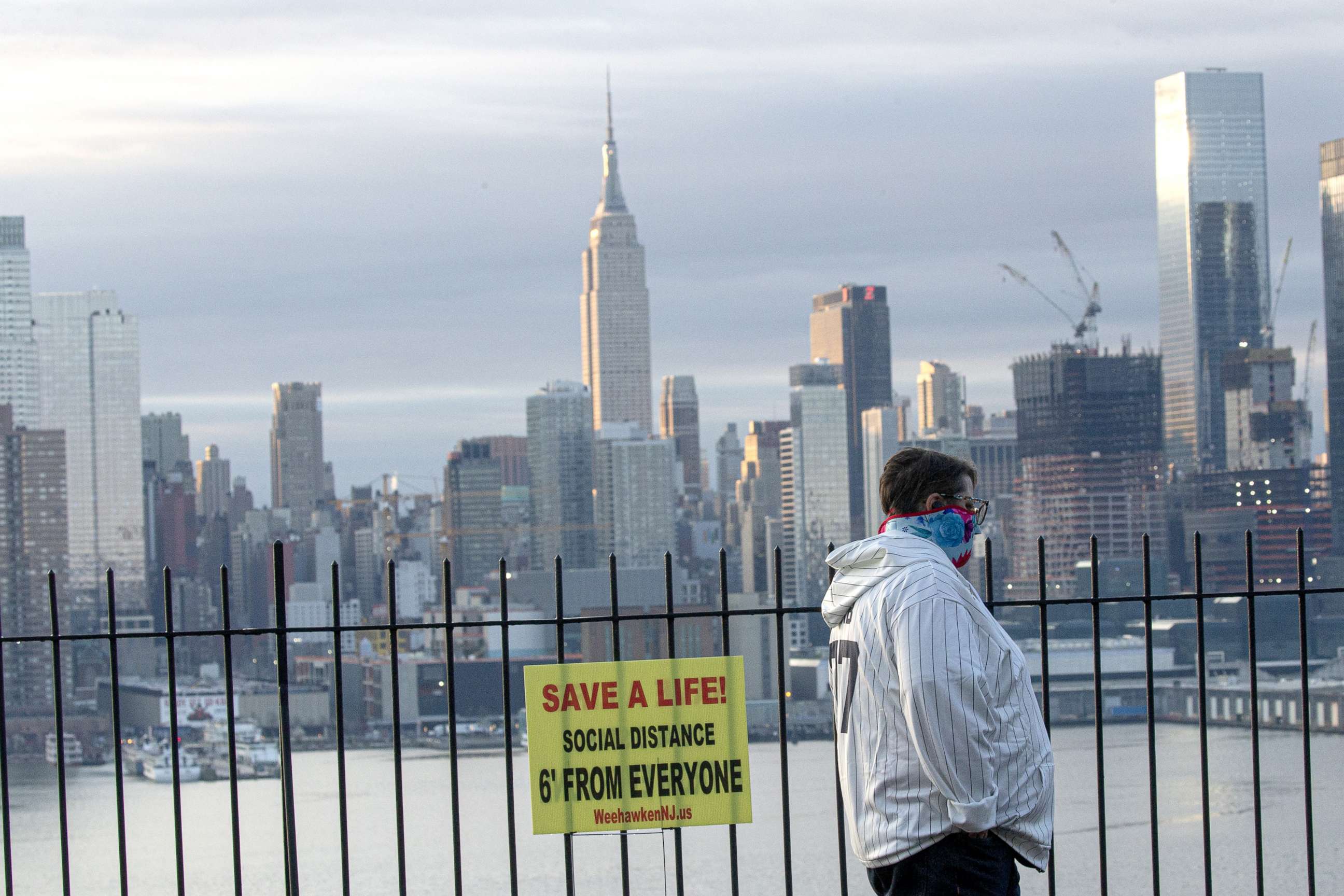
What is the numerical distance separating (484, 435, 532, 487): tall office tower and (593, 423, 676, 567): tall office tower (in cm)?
495

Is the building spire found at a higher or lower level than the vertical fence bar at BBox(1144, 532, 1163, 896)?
higher

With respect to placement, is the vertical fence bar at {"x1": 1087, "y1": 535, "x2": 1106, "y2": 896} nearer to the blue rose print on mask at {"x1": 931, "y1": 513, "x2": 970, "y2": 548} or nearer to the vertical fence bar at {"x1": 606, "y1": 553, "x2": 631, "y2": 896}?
the blue rose print on mask at {"x1": 931, "y1": 513, "x2": 970, "y2": 548}

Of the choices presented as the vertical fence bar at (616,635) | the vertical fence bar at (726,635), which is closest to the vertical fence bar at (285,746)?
the vertical fence bar at (616,635)

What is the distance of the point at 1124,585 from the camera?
78.5m

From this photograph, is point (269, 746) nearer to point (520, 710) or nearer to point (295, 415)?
point (520, 710)

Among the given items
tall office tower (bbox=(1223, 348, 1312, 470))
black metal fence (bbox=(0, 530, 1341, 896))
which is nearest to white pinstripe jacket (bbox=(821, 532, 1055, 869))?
black metal fence (bbox=(0, 530, 1341, 896))

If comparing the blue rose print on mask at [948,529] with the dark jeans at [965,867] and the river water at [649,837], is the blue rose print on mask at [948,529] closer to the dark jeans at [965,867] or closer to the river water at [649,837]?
the dark jeans at [965,867]

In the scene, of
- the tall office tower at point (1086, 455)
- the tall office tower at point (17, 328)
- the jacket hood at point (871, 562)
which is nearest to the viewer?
the jacket hood at point (871, 562)

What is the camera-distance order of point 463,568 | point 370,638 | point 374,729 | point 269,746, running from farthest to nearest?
point 463,568 < point 370,638 < point 374,729 < point 269,746

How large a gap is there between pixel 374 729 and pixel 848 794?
60.1 m

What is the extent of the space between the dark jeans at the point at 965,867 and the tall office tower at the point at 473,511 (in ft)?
315

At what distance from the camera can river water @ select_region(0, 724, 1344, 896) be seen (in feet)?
87.6

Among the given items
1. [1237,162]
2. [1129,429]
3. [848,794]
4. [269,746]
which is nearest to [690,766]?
[848,794]

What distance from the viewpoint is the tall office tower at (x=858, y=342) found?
4215 inches
